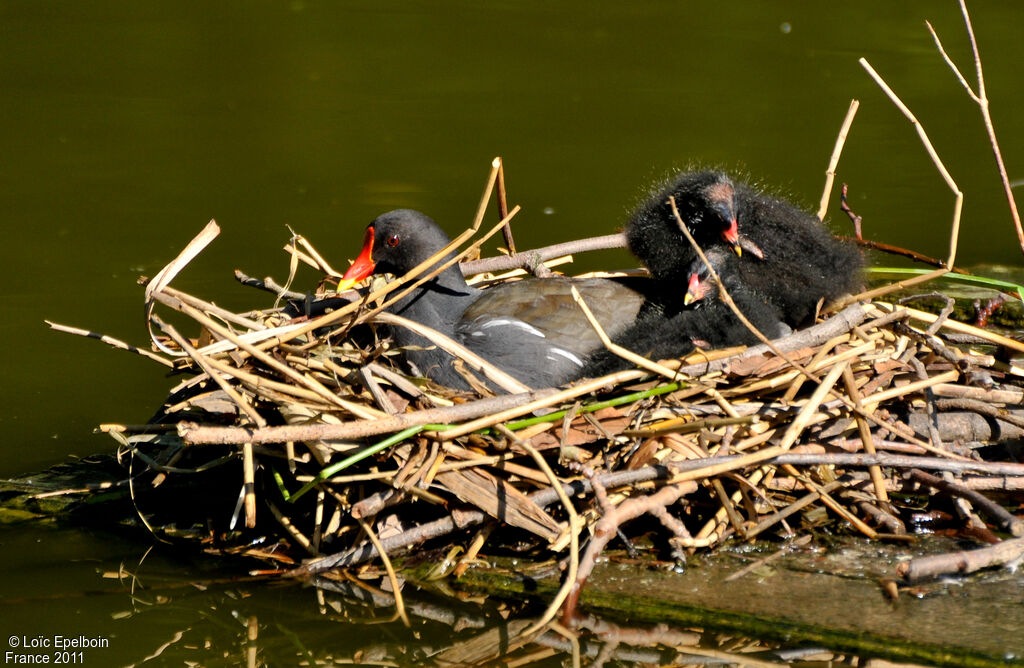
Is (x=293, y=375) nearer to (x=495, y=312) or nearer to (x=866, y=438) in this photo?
(x=495, y=312)

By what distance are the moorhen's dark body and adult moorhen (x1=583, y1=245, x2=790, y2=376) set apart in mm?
89

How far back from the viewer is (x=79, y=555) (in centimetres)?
344

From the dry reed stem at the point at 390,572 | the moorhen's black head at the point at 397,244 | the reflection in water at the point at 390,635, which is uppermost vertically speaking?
the moorhen's black head at the point at 397,244

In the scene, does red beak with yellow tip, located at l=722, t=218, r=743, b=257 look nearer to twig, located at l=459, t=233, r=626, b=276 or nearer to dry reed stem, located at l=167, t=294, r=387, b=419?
twig, located at l=459, t=233, r=626, b=276

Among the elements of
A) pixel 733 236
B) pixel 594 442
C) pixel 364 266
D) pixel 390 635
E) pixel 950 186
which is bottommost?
pixel 390 635

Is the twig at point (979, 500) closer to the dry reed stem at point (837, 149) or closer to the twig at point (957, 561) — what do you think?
the twig at point (957, 561)

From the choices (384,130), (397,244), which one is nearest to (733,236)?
(397,244)

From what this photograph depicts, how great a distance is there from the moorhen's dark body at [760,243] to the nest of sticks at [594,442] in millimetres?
313

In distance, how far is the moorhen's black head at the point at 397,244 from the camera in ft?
13.0

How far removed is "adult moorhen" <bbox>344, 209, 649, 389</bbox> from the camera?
3564 millimetres

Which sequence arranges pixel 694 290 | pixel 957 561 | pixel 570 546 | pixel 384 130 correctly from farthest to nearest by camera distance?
pixel 384 130 → pixel 694 290 → pixel 570 546 → pixel 957 561

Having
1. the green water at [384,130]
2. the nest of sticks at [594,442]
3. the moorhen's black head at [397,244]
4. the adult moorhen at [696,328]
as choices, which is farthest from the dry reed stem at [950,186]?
the moorhen's black head at [397,244]

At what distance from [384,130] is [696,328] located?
473 centimetres

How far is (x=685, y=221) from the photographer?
3.87m
